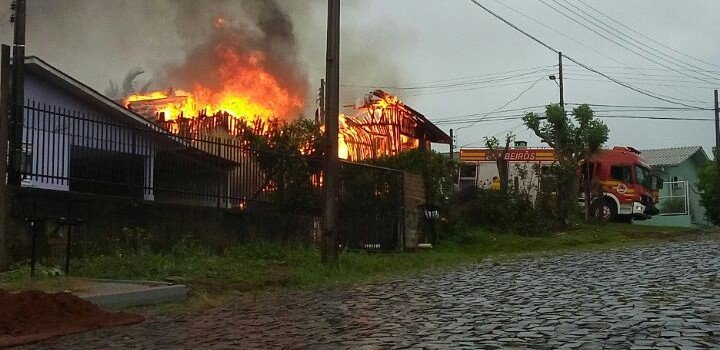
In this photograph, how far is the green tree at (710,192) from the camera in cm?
4316

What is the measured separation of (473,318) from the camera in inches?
294

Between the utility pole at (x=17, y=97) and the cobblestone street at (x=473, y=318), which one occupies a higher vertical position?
the utility pole at (x=17, y=97)

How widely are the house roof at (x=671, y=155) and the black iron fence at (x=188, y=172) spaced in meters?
Answer: 39.8

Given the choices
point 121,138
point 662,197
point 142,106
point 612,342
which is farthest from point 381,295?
point 662,197

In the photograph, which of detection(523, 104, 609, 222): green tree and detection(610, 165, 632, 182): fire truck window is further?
detection(610, 165, 632, 182): fire truck window

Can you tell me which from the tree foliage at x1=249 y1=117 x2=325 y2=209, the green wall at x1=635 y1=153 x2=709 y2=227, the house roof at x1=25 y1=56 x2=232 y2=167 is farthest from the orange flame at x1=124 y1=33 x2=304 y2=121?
the green wall at x1=635 y1=153 x2=709 y2=227

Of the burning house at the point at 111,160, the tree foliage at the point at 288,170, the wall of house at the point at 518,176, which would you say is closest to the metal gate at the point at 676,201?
the wall of house at the point at 518,176

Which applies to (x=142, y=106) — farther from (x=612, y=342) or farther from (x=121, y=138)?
(x=612, y=342)

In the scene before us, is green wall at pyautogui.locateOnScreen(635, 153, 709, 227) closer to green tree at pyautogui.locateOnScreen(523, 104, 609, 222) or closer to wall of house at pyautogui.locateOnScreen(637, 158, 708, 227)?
wall of house at pyautogui.locateOnScreen(637, 158, 708, 227)

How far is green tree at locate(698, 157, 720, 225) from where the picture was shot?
43156mm

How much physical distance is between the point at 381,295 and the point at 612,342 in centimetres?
463

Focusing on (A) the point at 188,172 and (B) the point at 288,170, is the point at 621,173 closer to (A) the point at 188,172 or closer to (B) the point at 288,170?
(B) the point at 288,170

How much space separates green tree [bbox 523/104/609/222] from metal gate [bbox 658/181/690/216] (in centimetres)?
1614

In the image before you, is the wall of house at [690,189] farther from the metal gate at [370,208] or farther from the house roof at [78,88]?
the house roof at [78,88]
